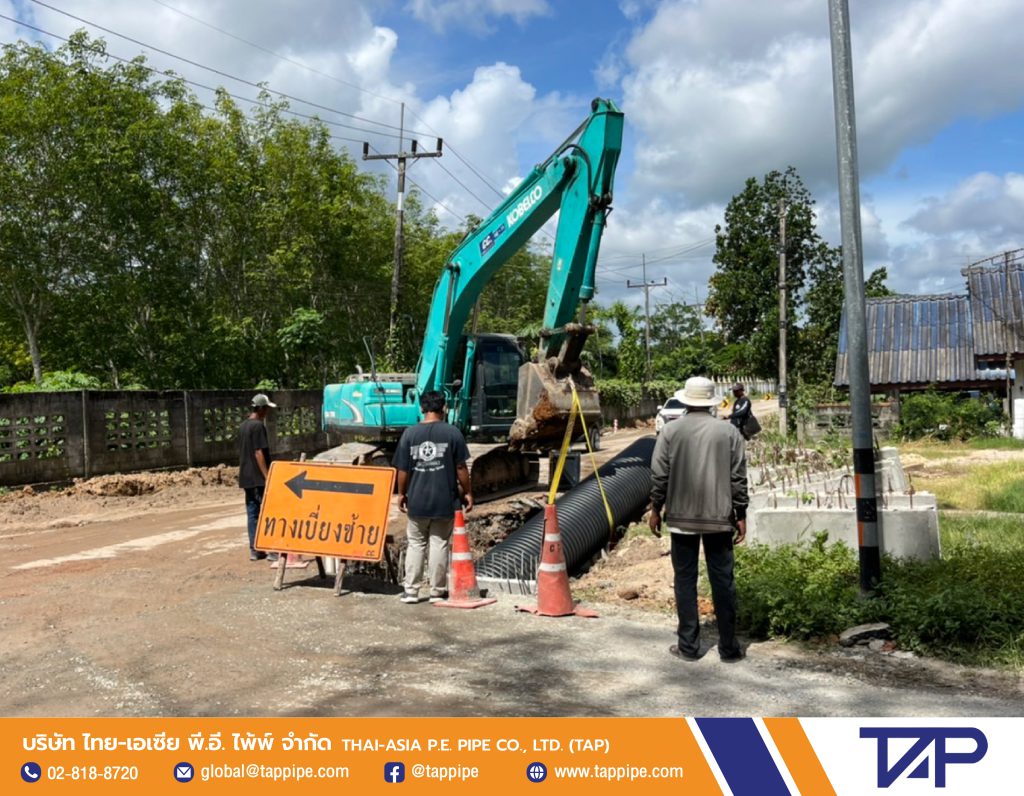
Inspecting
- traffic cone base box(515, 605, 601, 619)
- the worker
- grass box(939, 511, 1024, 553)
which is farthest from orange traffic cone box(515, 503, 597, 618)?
the worker

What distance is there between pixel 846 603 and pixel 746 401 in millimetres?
12660

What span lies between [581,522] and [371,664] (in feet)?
14.3

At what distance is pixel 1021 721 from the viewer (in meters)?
4.39

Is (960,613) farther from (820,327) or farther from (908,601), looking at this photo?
(820,327)

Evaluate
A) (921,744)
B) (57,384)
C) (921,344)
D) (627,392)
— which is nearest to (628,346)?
(627,392)

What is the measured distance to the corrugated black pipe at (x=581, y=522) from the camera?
9172mm

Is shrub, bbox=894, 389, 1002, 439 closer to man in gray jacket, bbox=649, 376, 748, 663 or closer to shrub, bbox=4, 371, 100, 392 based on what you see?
man in gray jacket, bbox=649, 376, 748, 663

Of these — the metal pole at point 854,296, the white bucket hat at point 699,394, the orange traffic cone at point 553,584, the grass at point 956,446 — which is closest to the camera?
the white bucket hat at point 699,394

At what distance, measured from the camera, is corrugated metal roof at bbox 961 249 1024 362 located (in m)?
27.5

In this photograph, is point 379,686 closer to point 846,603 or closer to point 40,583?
point 846,603

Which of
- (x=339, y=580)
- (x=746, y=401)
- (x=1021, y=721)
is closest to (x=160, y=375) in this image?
(x=746, y=401)

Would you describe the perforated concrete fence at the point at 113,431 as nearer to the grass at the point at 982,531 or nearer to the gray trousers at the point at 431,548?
the gray trousers at the point at 431,548

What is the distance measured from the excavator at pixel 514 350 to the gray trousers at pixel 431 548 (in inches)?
129

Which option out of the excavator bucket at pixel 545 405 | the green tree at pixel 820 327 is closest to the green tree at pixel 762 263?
the green tree at pixel 820 327
